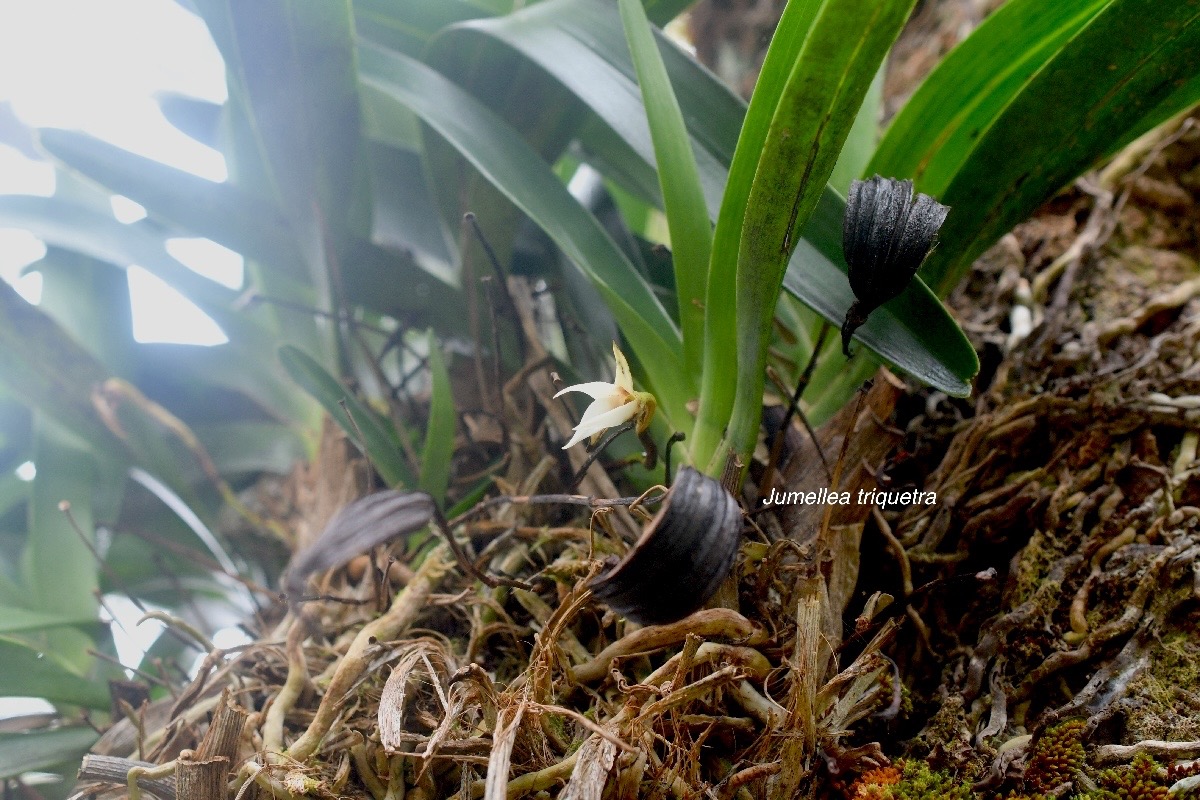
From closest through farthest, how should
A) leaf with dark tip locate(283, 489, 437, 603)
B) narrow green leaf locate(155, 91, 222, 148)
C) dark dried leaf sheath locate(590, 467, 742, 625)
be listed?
dark dried leaf sheath locate(590, 467, 742, 625), leaf with dark tip locate(283, 489, 437, 603), narrow green leaf locate(155, 91, 222, 148)

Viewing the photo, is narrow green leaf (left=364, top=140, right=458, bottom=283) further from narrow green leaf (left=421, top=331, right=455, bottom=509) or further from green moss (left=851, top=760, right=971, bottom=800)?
green moss (left=851, top=760, right=971, bottom=800)

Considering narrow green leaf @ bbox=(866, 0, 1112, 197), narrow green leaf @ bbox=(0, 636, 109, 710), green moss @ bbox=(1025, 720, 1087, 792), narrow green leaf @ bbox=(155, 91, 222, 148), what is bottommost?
green moss @ bbox=(1025, 720, 1087, 792)

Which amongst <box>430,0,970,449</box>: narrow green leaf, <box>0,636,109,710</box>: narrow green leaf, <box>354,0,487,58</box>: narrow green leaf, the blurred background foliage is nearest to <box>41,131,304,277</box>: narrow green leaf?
the blurred background foliage

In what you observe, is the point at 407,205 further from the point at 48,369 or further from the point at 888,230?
the point at 888,230

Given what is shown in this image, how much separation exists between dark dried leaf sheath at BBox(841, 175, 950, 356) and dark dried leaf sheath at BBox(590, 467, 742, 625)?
17 centimetres

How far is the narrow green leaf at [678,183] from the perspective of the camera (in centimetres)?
56

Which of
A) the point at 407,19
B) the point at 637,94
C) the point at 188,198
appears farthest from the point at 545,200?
the point at 188,198

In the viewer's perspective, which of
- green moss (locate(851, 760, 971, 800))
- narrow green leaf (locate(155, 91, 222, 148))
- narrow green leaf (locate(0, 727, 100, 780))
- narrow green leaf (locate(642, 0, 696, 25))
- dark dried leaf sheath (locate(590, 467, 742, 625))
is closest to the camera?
dark dried leaf sheath (locate(590, 467, 742, 625))

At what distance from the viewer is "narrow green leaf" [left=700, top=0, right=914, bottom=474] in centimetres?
39

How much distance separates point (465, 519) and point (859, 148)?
57cm

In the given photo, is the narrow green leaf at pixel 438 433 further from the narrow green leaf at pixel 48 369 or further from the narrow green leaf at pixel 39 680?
the narrow green leaf at pixel 48 369

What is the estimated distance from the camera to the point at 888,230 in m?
0.43

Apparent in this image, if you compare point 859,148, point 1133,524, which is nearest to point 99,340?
point 859,148

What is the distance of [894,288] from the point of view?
0.45 meters
